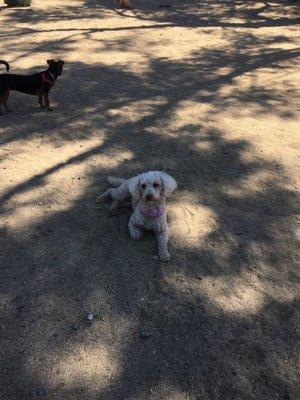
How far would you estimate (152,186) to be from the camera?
4.46 m

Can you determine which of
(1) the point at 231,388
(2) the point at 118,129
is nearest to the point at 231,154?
(2) the point at 118,129

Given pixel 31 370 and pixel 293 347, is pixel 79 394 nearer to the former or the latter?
pixel 31 370

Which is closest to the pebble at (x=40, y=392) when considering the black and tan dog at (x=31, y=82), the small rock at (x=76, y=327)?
the small rock at (x=76, y=327)

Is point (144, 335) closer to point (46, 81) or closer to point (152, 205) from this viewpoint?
point (152, 205)

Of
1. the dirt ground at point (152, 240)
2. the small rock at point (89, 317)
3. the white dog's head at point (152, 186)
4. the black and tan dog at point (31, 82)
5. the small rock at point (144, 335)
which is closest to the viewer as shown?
the dirt ground at point (152, 240)

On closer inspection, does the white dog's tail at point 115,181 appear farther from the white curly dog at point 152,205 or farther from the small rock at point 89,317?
the small rock at point 89,317

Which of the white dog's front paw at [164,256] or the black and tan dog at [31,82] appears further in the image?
the black and tan dog at [31,82]

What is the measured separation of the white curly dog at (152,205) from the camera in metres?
4.48

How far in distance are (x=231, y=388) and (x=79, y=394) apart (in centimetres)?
130

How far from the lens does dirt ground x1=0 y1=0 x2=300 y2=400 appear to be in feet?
11.6

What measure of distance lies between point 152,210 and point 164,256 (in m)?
0.56

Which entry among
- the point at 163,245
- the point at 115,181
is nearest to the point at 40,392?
the point at 163,245

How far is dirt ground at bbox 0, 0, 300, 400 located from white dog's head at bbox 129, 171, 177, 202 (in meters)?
0.69

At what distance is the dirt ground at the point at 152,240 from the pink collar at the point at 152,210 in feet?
1.35
